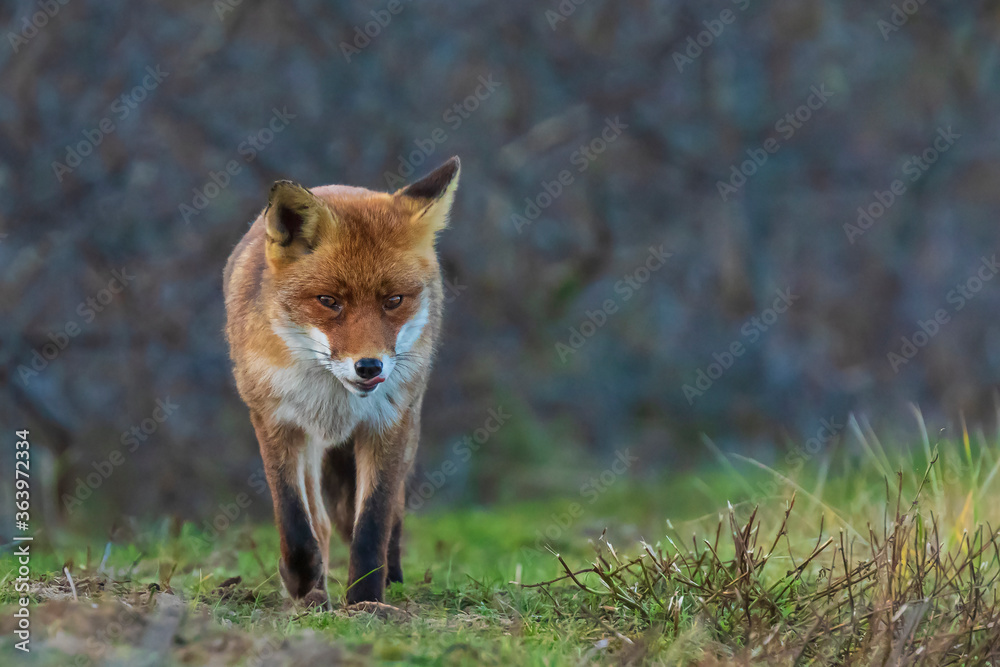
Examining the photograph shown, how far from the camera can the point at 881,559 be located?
3691mm

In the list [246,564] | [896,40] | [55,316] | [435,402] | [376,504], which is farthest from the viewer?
[896,40]

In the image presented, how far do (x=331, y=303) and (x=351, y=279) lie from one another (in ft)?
0.41

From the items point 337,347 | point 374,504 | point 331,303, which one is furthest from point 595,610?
point 331,303

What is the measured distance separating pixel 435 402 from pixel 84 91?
376 cm

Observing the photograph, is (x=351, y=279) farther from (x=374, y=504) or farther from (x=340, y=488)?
(x=340, y=488)

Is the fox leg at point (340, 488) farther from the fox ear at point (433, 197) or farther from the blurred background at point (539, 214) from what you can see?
the blurred background at point (539, 214)

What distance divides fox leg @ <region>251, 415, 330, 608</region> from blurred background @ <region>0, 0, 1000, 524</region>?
370 cm

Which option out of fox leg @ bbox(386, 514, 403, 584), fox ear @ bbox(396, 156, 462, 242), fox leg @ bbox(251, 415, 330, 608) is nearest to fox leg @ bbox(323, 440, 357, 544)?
fox leg @ bbox(386, 514, 403, 584)

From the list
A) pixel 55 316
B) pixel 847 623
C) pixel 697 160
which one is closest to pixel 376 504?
pixel 847 623

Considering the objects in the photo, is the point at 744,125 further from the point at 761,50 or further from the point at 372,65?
the point at 372,65

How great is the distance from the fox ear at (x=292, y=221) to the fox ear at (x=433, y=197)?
1.48ft

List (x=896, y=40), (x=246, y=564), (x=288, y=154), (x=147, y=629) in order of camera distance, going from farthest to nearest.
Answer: (x=896, y=40)
(x=288, y=154)
(x=246, y=564)
(x=147, y=629)

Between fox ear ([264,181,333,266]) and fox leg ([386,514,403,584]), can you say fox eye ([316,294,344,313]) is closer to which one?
fox ear ([264,181,333,266])

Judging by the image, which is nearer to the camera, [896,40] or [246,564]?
[246,564]
